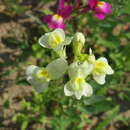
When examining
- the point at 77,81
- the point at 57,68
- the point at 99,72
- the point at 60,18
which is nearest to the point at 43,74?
the point at 57,68

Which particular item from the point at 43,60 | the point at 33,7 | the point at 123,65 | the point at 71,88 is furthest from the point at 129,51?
the point at 71,88

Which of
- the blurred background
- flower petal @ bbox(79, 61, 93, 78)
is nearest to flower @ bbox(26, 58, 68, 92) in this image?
flower petal @ bbox(79, 61, 93, 78)

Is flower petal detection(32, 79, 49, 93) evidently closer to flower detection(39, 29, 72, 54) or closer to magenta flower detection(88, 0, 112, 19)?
flower detection(39, 29, 72, 54)

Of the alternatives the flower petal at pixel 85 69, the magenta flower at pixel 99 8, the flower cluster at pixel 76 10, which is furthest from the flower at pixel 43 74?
the magenta flower at pixel 99 8

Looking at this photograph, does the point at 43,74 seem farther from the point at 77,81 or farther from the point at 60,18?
the point at 60,18

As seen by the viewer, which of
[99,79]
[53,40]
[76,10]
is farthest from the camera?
[76,10]

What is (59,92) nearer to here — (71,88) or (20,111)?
(20,111)
